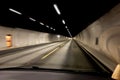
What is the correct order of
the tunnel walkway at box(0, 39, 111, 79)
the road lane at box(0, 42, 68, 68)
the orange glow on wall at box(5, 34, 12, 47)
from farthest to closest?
1. the orange glow on wall at box(5, 34, 12, 47)
2. the road lane at box(0, 42, 68, 68)
3. the tunnel walkway at box(0, 39, 111, 79)

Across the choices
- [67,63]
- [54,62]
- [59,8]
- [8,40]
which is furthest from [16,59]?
[8,40]

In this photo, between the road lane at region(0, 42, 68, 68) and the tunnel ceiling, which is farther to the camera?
the tunnel ceiling

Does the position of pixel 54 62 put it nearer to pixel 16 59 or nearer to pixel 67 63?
pixel 67 63

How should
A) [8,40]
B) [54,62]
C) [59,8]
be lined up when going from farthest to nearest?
[8,40], [59,8], [54,62]

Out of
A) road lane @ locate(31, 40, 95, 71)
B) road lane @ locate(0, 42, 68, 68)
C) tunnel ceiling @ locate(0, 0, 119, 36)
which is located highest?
tunnel ceiling @ locate(0, 0, 119, 36)

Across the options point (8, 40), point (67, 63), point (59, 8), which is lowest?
point (67, 63)

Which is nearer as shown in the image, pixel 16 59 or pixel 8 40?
pixel 16 59

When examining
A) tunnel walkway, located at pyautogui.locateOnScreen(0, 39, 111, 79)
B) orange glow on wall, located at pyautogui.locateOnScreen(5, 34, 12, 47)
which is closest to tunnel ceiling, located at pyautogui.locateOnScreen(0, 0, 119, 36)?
orange glow on wall, located at pyautogui.locateOnScreen(5, 34, 12, 47)

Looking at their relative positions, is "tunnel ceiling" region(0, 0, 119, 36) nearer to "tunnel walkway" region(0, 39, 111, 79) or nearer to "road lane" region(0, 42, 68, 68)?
"tunnel walkway" region(0, 39, 111, 79)

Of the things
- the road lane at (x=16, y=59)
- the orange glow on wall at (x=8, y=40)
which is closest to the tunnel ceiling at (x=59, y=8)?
the orange glow on wall at (x=8, y=40)

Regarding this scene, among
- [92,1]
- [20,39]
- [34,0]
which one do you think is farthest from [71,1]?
[20,39]

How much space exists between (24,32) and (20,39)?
216 centimetres

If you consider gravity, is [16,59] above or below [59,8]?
below

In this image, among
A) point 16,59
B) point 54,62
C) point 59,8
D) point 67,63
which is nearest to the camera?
point 67,63
